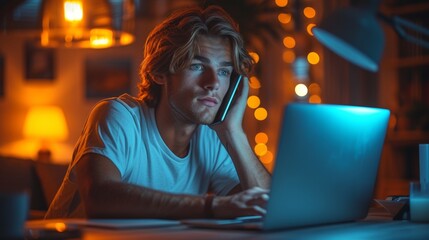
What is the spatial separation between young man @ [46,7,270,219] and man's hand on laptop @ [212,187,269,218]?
31cm

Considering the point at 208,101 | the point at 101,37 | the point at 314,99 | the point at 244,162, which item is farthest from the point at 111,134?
the point at 314,99

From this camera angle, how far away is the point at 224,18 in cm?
203

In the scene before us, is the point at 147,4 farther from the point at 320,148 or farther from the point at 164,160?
the point at 320,148

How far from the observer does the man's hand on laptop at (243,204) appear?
142cm

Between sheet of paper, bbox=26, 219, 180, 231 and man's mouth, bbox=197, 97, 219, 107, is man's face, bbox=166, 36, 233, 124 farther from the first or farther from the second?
sheet of paper, bbox=26, 219, 180, 231

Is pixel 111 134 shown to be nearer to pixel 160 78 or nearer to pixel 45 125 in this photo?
pixel 160 78

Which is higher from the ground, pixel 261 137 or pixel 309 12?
pixel 309 12

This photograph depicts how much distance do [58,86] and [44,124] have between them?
0.49 metres

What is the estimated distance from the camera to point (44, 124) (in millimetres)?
5992

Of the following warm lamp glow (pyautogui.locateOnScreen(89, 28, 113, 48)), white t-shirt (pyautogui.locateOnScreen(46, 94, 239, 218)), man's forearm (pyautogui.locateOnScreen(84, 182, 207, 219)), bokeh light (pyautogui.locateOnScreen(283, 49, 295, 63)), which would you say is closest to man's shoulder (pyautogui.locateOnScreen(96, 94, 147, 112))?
white t-shirt (pyautogui.locateOnScreen(46, 94, 239, 218))

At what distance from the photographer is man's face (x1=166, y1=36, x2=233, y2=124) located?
1.90 metres

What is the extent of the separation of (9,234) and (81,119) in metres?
5.34

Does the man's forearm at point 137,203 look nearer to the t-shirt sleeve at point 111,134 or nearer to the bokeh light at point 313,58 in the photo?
the t-shirt sleeve at point 111,134

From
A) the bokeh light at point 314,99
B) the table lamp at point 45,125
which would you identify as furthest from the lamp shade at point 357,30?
the table lamp at point 45,125
